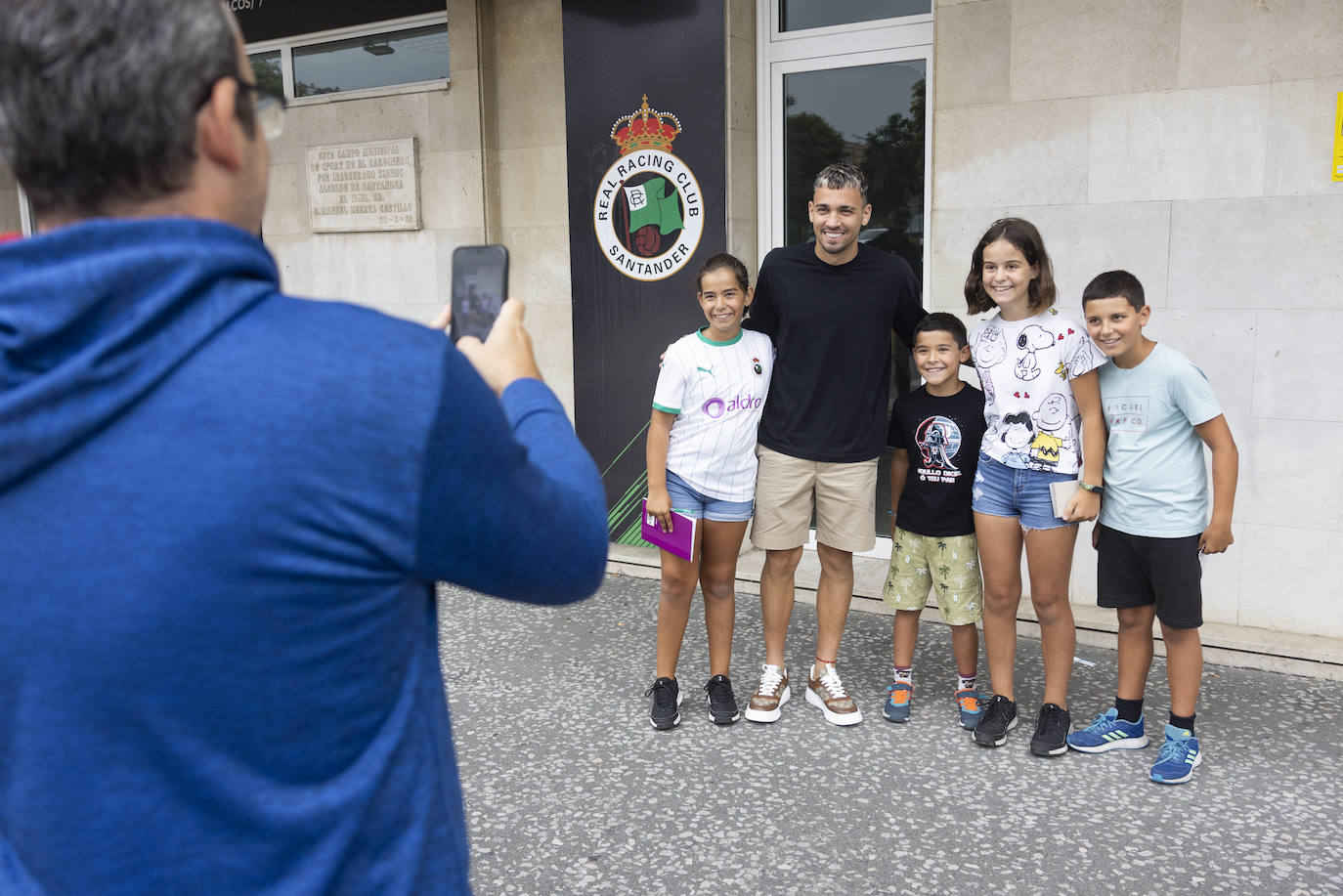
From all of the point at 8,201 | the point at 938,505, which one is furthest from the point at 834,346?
the point at 8,201

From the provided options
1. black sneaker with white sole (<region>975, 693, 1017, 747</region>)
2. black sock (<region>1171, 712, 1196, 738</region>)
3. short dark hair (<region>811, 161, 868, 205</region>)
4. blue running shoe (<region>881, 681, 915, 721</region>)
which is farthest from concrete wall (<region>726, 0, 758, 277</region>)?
black sock (<region>1171, 712, 1196, 738</region>)

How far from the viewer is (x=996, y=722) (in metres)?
3.70

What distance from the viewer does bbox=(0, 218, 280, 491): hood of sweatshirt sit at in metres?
0.81

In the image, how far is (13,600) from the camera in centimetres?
85

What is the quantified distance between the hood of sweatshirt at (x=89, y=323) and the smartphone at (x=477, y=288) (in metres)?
0.47

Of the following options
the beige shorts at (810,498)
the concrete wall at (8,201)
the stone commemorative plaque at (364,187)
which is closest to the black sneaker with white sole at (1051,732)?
the beige shorts at (810,498)

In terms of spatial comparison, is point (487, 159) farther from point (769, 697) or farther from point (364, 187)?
point (769, 697)

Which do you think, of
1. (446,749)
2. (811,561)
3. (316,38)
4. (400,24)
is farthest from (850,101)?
(446,749)

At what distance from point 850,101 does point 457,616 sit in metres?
3.38

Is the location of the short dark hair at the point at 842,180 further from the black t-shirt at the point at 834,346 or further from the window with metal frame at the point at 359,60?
the window with metal frame at the point at 359,60

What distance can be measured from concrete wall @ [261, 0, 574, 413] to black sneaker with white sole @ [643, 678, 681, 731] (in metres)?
2.87

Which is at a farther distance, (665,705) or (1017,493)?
(665,705)

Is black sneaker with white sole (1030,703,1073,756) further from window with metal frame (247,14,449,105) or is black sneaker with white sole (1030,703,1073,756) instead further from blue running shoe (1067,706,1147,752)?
window with metal frame (247,14,449,105)

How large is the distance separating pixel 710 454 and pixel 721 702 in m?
0.93
